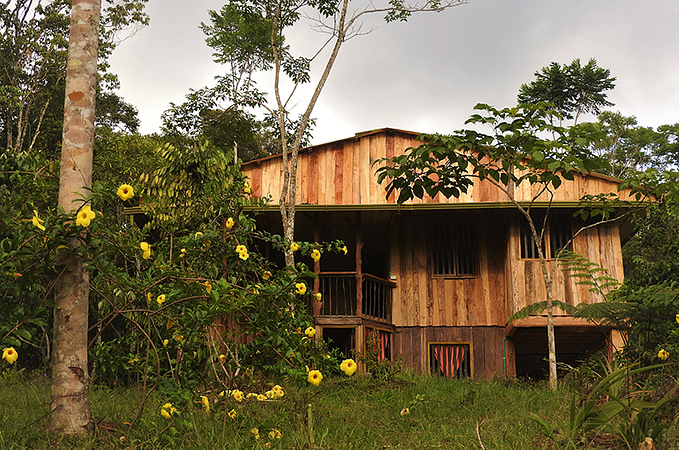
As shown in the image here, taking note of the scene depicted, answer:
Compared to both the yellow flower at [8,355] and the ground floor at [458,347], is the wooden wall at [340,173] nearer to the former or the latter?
the ground floor at [458,347]

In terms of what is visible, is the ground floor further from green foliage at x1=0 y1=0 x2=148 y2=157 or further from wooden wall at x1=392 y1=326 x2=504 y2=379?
green foliage at x1=0 y1=0 x2=148 y2=157

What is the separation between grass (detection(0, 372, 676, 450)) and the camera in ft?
13.0

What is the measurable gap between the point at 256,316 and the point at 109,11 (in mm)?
19703

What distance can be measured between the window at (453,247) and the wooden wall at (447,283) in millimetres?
146

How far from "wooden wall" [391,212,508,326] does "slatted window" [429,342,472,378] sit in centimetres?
47

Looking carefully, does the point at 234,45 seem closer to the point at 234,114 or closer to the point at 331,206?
the point at 234,114

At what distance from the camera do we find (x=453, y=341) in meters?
12.1

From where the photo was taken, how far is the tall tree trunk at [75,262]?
12.8 feet

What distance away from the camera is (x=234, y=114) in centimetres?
2153

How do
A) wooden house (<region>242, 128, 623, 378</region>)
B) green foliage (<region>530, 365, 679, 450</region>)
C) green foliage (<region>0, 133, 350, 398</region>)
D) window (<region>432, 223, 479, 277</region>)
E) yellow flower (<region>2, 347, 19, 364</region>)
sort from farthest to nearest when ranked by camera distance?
window (<region>432, 223, 479, 277</region>) < wooden house (<region>242, 128, 623, 378</region>) < green foliage (<region>0, 133, 350, 398</region>) < green foliage (<region>530, 365, 679, 450</region>) < yellow flower (<region>2, 347, 19, 364</region>)

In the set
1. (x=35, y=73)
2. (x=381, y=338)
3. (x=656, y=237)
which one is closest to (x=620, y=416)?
(x=656, y=237)

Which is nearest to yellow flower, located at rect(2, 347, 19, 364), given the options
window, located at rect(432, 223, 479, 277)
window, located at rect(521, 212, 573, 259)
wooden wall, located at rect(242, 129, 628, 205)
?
wooden wall, located at rect(242, 129, 628, 205)

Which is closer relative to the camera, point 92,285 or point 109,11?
point 92,285

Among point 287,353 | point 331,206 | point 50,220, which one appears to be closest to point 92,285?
point 50,220
